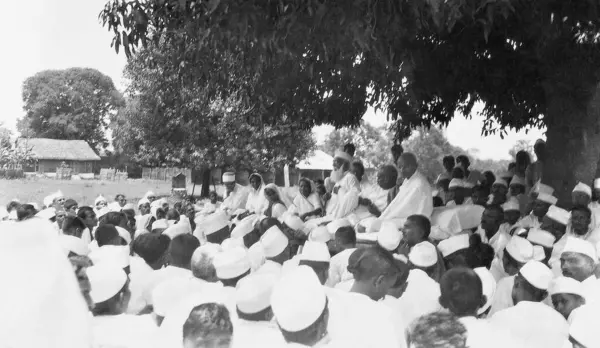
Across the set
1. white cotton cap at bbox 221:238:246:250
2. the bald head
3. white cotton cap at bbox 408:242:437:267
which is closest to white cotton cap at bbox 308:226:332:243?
white cotton cap at bbox 221:238:246:250

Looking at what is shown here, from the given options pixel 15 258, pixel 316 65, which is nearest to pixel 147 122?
pixel 316 65

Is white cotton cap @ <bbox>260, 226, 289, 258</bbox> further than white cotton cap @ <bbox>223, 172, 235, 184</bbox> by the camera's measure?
No

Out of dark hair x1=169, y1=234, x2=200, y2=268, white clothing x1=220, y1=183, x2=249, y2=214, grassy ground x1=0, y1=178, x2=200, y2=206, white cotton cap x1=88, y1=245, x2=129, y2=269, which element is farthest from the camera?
grassy ground x1=0, y1=178, x2=200, y2=206

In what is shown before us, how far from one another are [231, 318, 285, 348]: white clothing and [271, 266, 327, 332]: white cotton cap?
8.1 inches

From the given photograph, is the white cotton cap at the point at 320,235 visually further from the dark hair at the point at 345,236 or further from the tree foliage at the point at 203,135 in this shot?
the tree foliage at the point at 203,135

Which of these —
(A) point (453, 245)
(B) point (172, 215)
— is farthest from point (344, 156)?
(A) point (453, 245)

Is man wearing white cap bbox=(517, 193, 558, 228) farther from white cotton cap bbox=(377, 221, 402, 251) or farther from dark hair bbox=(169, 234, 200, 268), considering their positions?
dark hair bbox=(169, 234, 200, 268)

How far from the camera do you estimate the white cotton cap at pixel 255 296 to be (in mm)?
3055

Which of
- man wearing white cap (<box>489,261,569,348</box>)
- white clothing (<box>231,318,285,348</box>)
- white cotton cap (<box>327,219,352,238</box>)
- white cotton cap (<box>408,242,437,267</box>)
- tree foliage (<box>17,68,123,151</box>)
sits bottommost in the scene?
white clothing (<box>231,318,285,348</box>)

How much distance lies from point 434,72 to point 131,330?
6625mm

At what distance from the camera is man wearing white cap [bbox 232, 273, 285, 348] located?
2.94 m

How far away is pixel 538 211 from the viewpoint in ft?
21.9

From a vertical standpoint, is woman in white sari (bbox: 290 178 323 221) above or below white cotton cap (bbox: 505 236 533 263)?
above

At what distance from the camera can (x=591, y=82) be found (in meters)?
7.39
